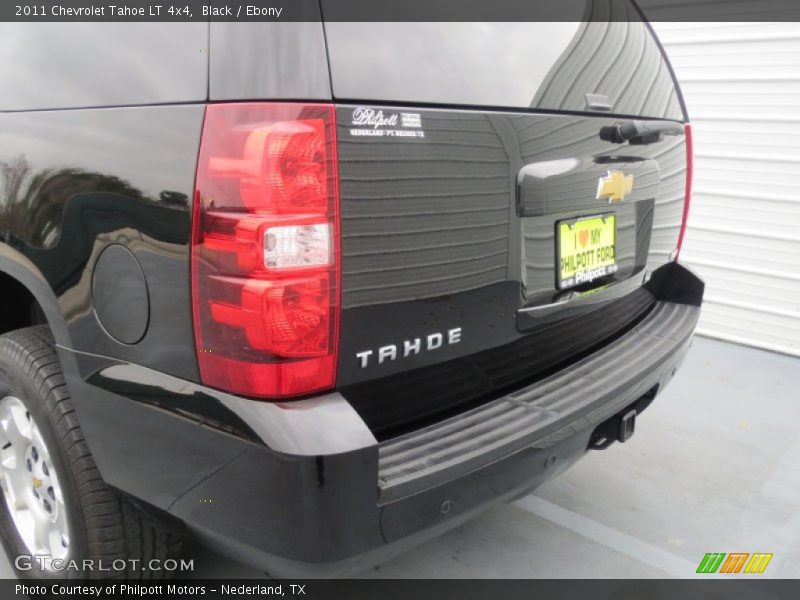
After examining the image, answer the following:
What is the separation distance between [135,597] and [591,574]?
156cm

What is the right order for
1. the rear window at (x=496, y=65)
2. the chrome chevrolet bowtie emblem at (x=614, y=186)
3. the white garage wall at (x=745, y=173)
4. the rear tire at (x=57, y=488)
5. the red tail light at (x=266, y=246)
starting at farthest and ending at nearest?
the white garage wall at (x=745, y=173), the chrome chevrolet bowtie emblem at (x=614, y=186), the rear tire at (x=57, y=488), the rear window at (x=496, y=65), the red tail light at (x=266, y=246)

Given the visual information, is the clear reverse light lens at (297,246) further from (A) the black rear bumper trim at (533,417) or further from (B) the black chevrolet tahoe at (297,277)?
(A) the black rear bumper trim at (533,417)

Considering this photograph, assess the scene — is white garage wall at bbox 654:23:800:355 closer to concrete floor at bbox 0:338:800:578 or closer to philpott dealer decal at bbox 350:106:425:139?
concrete floor at bbox 0:338:800:578

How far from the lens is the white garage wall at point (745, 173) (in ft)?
15.7

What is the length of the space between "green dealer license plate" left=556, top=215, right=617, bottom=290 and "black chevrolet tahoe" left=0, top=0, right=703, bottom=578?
13 mm

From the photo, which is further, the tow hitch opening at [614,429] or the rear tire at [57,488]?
the tow hitch opening at [614,429]

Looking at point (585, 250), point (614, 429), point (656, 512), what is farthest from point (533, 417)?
point (656, 512)

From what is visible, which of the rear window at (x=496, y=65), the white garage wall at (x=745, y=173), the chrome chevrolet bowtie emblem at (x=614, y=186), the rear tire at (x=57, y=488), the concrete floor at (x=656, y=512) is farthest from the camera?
the white garage wall at (x=745, y=173)

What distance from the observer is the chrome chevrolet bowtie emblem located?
218cm

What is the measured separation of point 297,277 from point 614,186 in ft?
4.06

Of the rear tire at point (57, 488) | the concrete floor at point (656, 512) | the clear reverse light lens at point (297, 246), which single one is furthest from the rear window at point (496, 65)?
the concrete floor at point (656, 512)

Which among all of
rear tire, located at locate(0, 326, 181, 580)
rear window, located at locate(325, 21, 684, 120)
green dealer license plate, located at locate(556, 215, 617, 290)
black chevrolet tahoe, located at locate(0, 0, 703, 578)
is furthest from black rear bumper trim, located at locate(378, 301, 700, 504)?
rear window, located at locate(325, 21, 684, 120)

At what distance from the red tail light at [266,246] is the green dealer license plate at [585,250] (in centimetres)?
85

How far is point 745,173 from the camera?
503 cm
